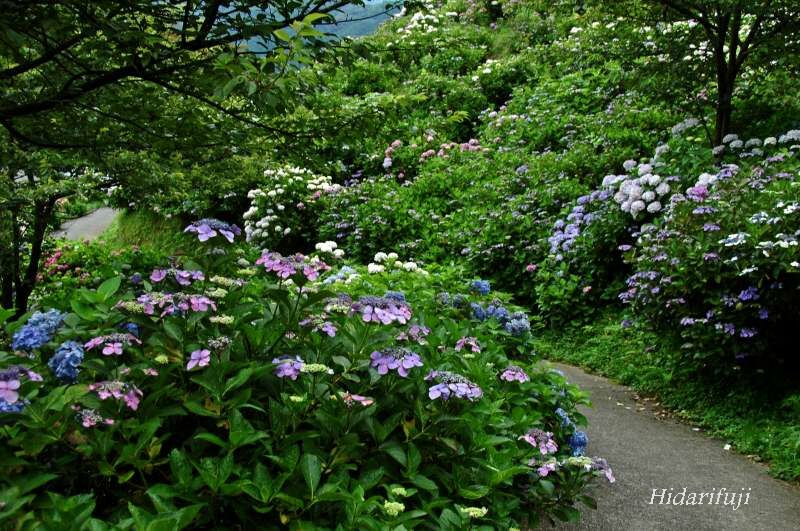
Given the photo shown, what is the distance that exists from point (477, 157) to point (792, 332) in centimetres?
673

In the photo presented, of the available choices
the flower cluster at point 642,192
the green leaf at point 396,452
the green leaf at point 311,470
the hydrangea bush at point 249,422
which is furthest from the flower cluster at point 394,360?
the flower cluster at point 642,192

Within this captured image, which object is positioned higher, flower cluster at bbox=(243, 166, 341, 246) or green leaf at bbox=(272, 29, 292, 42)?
green leaf at bbox=(272, 29, 292, 42)

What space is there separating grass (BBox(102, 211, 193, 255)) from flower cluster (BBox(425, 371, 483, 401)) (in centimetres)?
1088

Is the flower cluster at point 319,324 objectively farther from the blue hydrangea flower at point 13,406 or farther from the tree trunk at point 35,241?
the tree trunk at point 35,241

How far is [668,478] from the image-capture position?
3438 mm

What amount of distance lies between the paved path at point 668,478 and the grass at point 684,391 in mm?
150

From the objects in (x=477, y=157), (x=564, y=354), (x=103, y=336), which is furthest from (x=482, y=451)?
(x=477, y=157)

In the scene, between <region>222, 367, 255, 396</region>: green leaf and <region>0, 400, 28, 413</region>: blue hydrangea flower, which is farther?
<region>222, 367, 255, 396</region>: green leaf

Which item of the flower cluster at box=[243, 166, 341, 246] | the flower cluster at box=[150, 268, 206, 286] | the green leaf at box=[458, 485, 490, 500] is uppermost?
the flower cluster at box=[150, 268, 206, 286]

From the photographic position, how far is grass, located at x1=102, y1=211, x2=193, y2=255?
1279 cm

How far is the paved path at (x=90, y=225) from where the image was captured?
15.2 m

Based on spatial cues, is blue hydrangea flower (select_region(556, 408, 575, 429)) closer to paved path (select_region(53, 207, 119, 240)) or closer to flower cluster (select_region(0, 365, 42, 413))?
flower cluster (select_region(0, 365, 42, 413))

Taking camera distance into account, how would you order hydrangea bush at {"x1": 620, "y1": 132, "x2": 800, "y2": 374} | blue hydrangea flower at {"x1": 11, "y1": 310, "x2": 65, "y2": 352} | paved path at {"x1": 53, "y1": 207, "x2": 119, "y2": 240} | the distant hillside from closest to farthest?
blue hydrangea flower at {"x1": 11, "y1": 310, "x2": 65, "y2": 352}, the distant hillside, hydrangea bush at {"x1": 620, "y1": 132, "x2": 800, "y2": 374}, paved path at {"x1": 53, "y1": 207, "x2": 119, "y2": 240}

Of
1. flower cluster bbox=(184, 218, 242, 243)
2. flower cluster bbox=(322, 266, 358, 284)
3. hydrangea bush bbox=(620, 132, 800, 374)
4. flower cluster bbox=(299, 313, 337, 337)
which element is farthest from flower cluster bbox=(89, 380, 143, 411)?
hydrangea bush bbox=(620, 132, 800, 374)
